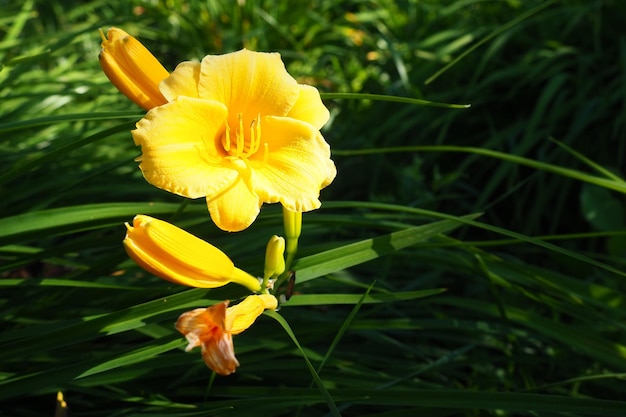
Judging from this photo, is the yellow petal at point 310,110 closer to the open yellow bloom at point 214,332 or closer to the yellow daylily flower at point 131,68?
the yellow daylily flower at point 131,68

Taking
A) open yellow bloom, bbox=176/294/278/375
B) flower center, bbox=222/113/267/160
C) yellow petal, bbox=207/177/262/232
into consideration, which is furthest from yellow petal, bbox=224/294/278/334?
flower center, bbox=222/113/267/160

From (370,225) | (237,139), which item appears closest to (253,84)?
(237,139)

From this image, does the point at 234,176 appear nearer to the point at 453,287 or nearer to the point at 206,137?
the point at 206,137

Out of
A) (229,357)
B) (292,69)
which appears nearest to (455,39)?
(292,69)

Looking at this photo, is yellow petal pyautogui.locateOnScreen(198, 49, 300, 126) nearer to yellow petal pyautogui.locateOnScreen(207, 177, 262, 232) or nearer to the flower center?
the flower center

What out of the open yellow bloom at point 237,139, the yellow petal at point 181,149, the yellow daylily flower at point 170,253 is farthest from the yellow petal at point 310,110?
the yellow daylily flower at point 170,253
